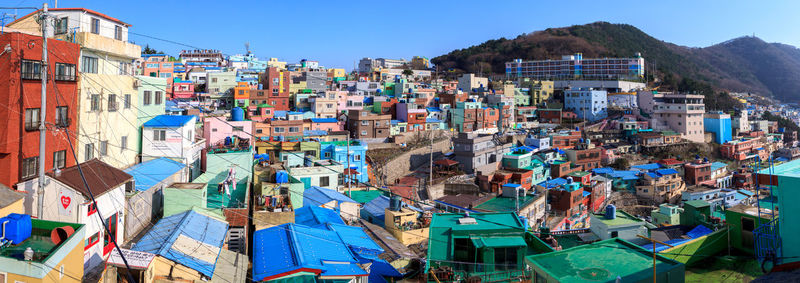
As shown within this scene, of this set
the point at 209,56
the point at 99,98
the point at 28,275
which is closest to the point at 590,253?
the point at 28,275

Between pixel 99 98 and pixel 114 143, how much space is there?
1234 mm

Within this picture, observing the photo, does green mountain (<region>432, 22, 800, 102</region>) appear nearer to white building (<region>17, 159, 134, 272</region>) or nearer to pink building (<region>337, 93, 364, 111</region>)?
pink building (<region>337, 93, 364, 111</region>)

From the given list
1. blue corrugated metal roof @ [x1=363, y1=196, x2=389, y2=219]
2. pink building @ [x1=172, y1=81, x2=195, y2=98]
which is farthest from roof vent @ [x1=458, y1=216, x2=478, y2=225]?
pink building @ [x1=172, y1=81, x2=195, y2=98]

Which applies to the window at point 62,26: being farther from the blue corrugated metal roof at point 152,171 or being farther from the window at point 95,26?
the blue corrugated metal roof at point 152,171

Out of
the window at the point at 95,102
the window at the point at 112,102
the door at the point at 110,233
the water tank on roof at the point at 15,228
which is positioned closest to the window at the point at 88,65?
the window at the point at 95,102

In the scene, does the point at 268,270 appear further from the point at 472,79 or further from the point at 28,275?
the point at 472,79

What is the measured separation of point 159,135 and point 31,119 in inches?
177

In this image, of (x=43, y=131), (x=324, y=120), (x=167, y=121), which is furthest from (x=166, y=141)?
(x=324, y=120)

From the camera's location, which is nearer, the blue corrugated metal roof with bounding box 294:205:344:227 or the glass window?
the glass window

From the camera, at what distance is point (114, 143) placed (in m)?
12.2

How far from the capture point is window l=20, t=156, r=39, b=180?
8.81 m

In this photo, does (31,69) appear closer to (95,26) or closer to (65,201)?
(65,201)

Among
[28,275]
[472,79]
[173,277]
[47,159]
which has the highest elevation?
[472,79]

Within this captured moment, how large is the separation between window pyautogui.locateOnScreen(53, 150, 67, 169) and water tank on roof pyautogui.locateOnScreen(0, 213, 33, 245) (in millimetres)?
4496
